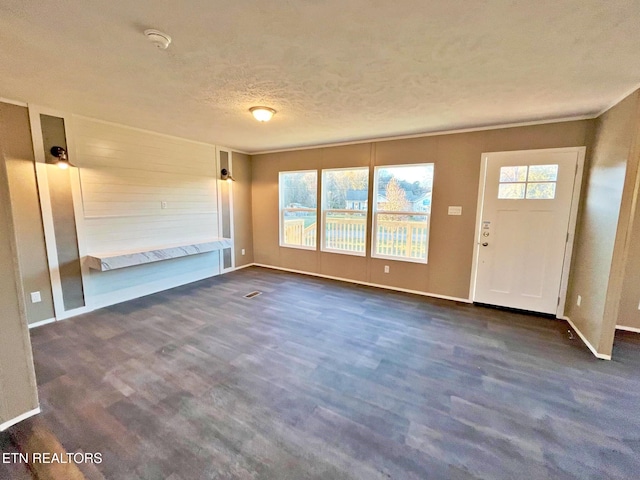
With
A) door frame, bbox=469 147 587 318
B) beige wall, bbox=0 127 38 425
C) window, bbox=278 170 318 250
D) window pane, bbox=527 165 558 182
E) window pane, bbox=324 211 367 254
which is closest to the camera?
beige wall, bbox=0 127 38 425

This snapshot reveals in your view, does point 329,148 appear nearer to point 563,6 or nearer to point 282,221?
point 282,221

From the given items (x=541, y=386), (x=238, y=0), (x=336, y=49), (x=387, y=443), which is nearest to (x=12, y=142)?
(x=238, y=0)

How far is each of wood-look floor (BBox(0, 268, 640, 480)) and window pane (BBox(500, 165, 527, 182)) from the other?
1804mm

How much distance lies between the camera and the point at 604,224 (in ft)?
8.84

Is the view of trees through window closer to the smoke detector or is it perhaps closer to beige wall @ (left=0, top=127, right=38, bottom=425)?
the smoke detector

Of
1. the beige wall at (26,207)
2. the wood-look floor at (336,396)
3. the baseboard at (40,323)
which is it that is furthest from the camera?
the baseboard at (40,323)

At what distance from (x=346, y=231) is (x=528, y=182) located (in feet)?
8.90

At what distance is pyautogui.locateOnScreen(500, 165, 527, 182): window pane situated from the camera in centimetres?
346

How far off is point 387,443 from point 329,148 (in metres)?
4.34

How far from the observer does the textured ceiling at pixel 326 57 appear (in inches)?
56.5

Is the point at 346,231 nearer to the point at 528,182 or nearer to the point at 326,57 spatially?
the point at 528,182

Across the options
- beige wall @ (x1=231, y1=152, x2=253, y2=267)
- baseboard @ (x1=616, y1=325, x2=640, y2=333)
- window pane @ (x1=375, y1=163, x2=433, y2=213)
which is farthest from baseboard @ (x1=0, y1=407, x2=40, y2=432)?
baseboard @ (x1=616, y1=325, x2=640, y2=333)

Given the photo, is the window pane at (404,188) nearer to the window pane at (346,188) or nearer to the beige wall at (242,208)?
the window pane at (346,188)

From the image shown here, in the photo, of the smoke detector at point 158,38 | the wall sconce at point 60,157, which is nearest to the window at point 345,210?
the smoke detector at point 158,38
